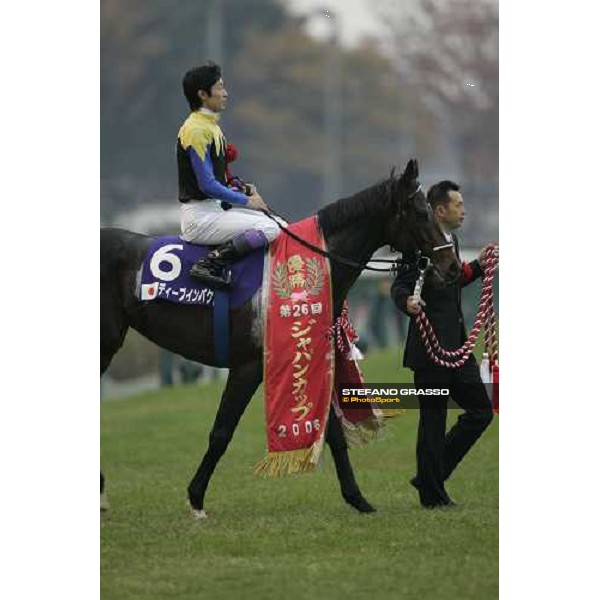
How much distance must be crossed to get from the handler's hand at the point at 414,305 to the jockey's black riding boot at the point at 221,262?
0.85m

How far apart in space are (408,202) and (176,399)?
22.6 ft

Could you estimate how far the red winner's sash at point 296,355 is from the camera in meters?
7.67

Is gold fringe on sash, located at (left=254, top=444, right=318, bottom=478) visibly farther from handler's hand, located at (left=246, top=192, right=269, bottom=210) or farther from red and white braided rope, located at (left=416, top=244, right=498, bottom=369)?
handler's hand, located at (left=246, top=192, right=269, bottom=210)

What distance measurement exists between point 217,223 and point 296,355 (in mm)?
804

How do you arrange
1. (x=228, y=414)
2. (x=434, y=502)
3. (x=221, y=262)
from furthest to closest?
(x=434, y=502)
(x=228, y=414)
(x=221, y=262)

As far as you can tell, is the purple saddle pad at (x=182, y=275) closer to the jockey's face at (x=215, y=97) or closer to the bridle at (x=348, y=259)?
the bridle at (x=348, y=259)

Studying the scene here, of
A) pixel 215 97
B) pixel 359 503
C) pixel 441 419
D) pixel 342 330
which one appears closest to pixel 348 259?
pixel 342 330

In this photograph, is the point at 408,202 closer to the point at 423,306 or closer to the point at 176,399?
the point at 423,306

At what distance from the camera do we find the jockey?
763 cm

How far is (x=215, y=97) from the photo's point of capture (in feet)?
25.1

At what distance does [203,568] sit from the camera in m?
6.71

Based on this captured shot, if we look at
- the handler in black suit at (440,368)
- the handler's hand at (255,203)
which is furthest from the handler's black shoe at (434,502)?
the handler's hand at (255,203)

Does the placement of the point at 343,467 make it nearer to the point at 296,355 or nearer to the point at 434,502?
the point at 434,502

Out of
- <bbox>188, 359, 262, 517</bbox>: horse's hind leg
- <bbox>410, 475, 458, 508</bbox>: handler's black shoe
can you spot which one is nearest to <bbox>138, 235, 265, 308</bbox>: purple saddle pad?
<bbox>188, 359, 262, 517</bbox>: horse's hind leg
